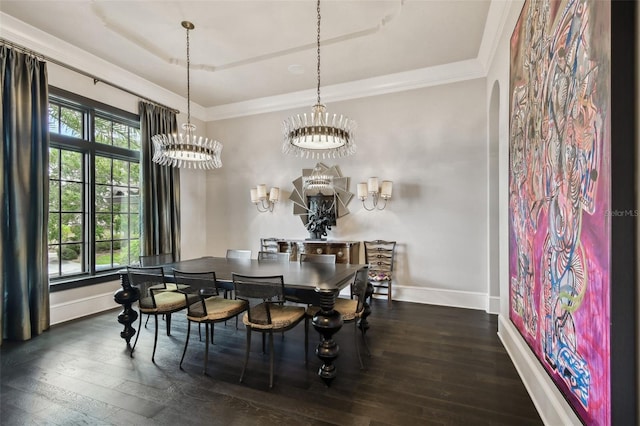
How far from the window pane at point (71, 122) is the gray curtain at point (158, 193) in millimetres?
778

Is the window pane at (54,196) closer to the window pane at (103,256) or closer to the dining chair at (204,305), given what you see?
the window pane at (103,256)

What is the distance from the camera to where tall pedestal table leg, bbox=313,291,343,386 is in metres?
2.25

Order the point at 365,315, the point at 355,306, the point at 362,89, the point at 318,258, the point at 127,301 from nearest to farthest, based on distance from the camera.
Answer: the point at 355,306
the point at 365,315
the point at 127,301
the point at 318,258
the point at 362,89

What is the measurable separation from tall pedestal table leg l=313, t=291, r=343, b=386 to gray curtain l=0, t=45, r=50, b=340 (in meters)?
3.33

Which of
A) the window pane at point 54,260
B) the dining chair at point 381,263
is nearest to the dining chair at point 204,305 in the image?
the dining chair at point 381,263

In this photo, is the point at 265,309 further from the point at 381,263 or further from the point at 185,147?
the point at 381,263

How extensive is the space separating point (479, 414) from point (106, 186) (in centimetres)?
526

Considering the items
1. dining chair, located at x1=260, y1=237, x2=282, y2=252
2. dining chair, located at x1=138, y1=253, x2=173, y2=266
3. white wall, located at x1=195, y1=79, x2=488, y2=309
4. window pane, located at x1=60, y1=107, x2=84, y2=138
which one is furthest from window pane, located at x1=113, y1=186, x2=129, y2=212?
white wall, located at x1=195, y1=79, x2=488, y2=309

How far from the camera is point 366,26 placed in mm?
3455

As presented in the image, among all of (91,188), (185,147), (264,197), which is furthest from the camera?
(264,197)

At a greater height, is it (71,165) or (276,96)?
(276,96)

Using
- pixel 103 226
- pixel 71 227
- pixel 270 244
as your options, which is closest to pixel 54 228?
pixel 71 227

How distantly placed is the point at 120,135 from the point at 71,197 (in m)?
1.21

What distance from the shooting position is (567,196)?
1548mm
